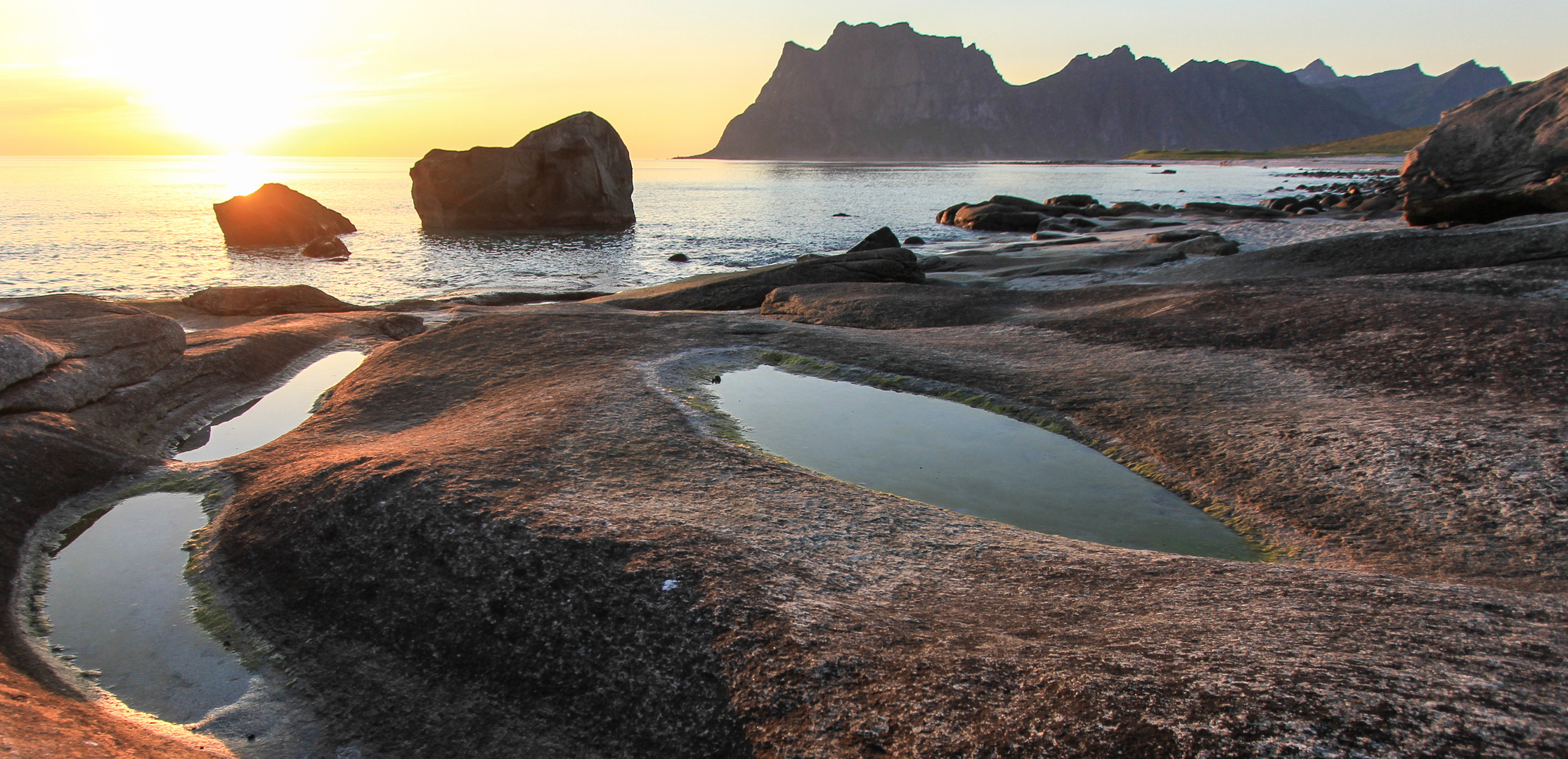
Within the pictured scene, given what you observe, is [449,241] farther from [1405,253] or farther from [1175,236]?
[1405,253]

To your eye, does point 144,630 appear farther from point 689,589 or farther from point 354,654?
point 689,589

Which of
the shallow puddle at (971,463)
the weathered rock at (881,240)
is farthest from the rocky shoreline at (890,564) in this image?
the weathered rock at (881,240)

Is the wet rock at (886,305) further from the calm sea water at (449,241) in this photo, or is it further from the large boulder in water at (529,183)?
the large boulder in water at (529,183)

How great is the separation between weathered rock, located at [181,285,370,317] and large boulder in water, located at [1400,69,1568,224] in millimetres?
42049

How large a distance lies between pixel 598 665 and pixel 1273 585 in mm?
5657

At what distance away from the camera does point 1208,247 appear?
105 ft

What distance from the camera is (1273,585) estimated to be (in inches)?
260

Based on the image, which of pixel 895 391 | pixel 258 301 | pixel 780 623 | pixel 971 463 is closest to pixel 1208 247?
pixel 895 391

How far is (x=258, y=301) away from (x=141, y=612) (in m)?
24.4

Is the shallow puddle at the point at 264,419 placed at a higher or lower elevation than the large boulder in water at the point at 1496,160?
lower

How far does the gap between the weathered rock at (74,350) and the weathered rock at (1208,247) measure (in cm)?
3290

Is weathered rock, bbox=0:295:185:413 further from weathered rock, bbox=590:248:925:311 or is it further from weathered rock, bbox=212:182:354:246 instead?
weathered rock, bbox=212:182:354:246

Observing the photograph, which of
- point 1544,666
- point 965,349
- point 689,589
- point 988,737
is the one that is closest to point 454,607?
point 689,589

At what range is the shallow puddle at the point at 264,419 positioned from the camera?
13.4 metres
